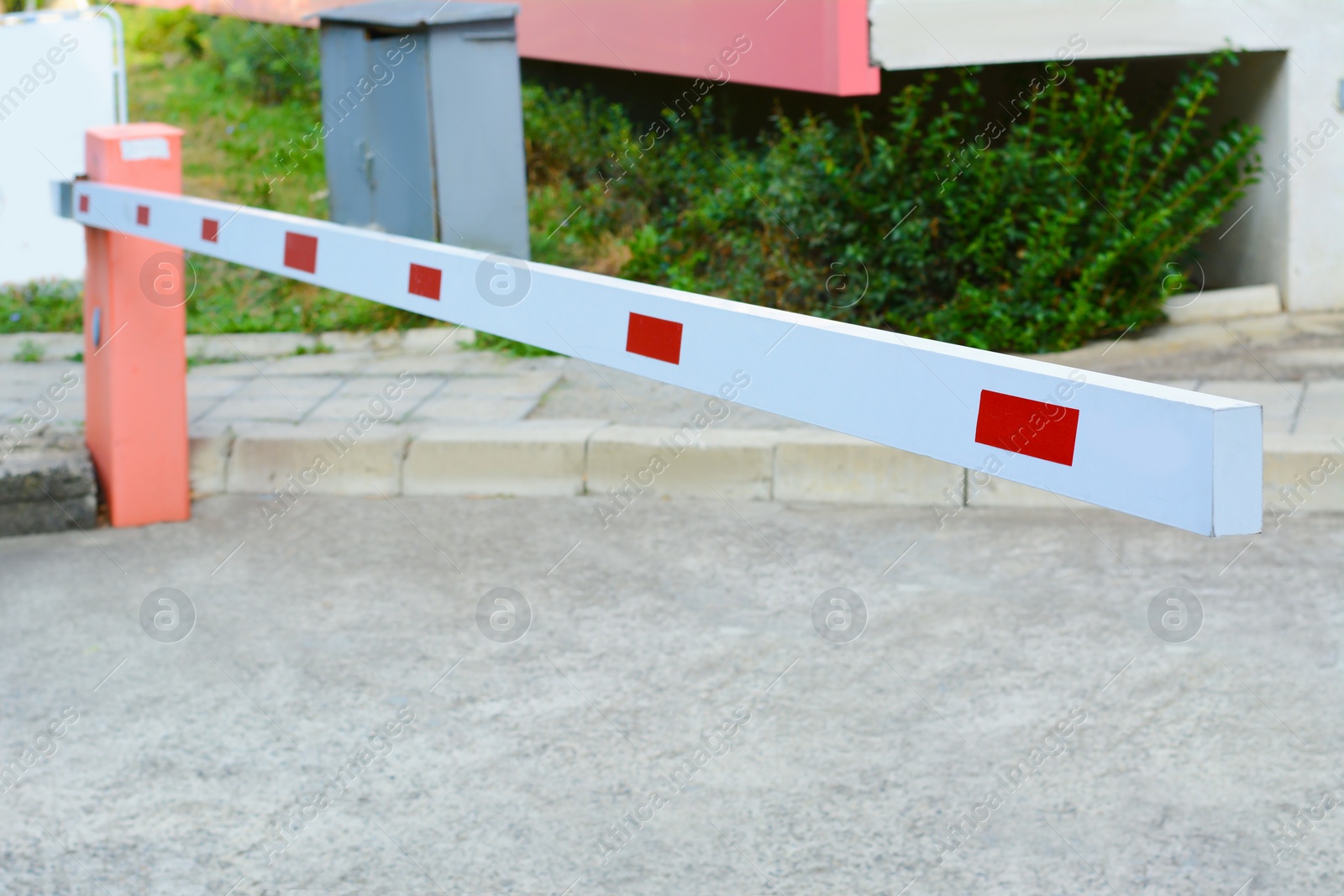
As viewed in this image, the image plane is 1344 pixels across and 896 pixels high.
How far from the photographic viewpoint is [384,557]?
14.8ft

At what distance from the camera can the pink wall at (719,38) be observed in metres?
6.42

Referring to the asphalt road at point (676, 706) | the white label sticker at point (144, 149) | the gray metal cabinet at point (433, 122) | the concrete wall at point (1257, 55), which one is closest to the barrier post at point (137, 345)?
the white label sticker at point (144, 149)

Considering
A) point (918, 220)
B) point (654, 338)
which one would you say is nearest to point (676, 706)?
point (654, 338)

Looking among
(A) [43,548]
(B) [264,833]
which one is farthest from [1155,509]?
(A) [43,548]

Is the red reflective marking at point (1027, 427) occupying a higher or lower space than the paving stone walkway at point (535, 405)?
higher

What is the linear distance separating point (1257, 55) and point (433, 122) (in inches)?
171

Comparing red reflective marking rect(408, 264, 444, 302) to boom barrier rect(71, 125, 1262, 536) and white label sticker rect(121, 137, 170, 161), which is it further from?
white label sticker rect(121, 137, 170, 161)

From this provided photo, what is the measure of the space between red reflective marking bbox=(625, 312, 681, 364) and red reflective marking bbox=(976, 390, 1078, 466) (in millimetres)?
623

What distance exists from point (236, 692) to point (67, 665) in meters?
0.56

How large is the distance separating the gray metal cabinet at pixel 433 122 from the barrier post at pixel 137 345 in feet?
6.93

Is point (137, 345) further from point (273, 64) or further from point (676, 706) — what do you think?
point (273, 64)

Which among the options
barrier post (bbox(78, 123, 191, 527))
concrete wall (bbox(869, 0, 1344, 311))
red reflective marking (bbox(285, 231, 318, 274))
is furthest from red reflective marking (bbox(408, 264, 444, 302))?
concrete wall (bbox(869, 0, 1344, 311))

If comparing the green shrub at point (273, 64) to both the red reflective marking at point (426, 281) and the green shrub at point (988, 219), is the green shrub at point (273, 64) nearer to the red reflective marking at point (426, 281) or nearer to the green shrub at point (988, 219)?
the green shrub at point (988, 219)

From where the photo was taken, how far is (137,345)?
4.76 metres
